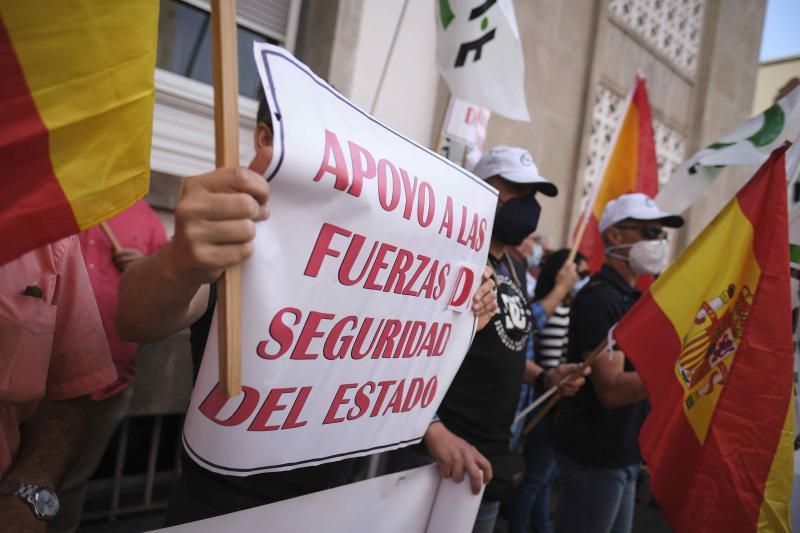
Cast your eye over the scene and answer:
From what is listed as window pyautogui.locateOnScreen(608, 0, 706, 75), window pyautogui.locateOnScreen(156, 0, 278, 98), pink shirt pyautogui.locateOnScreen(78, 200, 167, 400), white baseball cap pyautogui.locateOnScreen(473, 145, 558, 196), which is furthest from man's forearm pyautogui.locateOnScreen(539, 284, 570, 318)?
window pyautogui.locateOnScreen(608, 0, 706, 75)

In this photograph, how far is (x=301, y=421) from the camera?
3.62 ft

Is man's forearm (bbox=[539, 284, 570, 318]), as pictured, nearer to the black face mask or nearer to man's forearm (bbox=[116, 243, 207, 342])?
the black face mask

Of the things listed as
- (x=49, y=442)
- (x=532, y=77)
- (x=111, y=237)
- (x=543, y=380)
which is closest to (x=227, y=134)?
(x=49, y=442)

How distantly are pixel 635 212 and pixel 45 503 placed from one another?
2.68 metres

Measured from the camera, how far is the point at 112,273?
2367 mm

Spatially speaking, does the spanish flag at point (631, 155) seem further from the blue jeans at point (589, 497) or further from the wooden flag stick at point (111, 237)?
the wooden flag stick at point (111, 237)

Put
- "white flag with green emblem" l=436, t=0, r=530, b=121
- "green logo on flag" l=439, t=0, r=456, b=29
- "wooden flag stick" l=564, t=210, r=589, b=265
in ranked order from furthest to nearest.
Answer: "wooden flag stick" l=564, t=210, r=589, b=265
"green logo on flag" l=439, t=0, r=456, b=29
"white flag with green emblem" l=436, t=0, r=530, b=121

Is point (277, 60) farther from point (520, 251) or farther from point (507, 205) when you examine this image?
point (520, 251)

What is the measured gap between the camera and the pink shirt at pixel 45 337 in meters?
0.99

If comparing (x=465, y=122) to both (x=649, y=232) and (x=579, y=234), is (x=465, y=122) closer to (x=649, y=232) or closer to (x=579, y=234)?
(x=579, y=234)

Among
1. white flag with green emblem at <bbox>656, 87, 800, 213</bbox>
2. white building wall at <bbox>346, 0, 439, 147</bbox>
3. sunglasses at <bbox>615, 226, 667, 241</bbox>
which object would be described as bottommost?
sunglasses at <bbox>615, 226, 667, 241</bbox>

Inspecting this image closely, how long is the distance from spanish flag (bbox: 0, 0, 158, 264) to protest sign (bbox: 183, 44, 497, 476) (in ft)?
0.73

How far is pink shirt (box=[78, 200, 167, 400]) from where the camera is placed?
2291mm

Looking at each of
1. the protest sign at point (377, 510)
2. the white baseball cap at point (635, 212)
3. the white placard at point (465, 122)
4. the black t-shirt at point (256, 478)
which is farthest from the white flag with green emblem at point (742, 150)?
the black t-shirt at point (256, 478)
